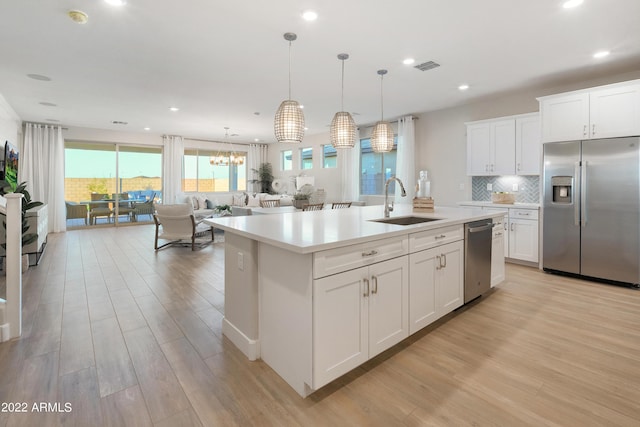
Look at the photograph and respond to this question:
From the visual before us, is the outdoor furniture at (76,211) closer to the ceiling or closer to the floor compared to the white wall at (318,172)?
closer to the floor

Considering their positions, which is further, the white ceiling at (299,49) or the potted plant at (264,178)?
the potted plant at (264,178)

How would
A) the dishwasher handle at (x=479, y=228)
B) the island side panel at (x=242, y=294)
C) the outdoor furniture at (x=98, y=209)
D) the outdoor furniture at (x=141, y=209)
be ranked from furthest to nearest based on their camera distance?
1. the outdoor furniture at (x=141, y=209)
2. the outdoor furniture at (x=98, y=209)
3. the dishwasher handle at (x=479, y=228)
4. the island side panel at (x=242, y=294)

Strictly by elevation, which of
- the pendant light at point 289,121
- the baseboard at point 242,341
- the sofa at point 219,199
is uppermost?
the pendant light at point 289,121

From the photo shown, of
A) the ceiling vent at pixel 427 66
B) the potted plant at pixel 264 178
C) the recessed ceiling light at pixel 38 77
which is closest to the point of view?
the ceiling vent at pixel 427 66

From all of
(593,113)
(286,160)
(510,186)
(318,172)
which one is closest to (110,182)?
(286,160)

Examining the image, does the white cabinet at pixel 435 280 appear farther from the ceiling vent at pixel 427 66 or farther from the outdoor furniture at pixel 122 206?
the outdoor furniture at pixel 122 206

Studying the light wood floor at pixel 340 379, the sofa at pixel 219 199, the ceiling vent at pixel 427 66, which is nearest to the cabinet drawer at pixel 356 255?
the light wood floor at pixel 340 379

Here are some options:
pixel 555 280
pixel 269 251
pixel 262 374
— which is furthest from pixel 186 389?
pixel 555 280

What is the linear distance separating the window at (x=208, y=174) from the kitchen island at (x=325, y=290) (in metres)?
8.26

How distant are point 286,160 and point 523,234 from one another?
7.60 m

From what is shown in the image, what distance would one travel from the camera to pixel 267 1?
2.56m

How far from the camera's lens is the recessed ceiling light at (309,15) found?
2.71m

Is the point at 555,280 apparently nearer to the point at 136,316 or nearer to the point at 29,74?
the point at 136,316

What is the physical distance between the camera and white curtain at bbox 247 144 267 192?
10.9 metres
